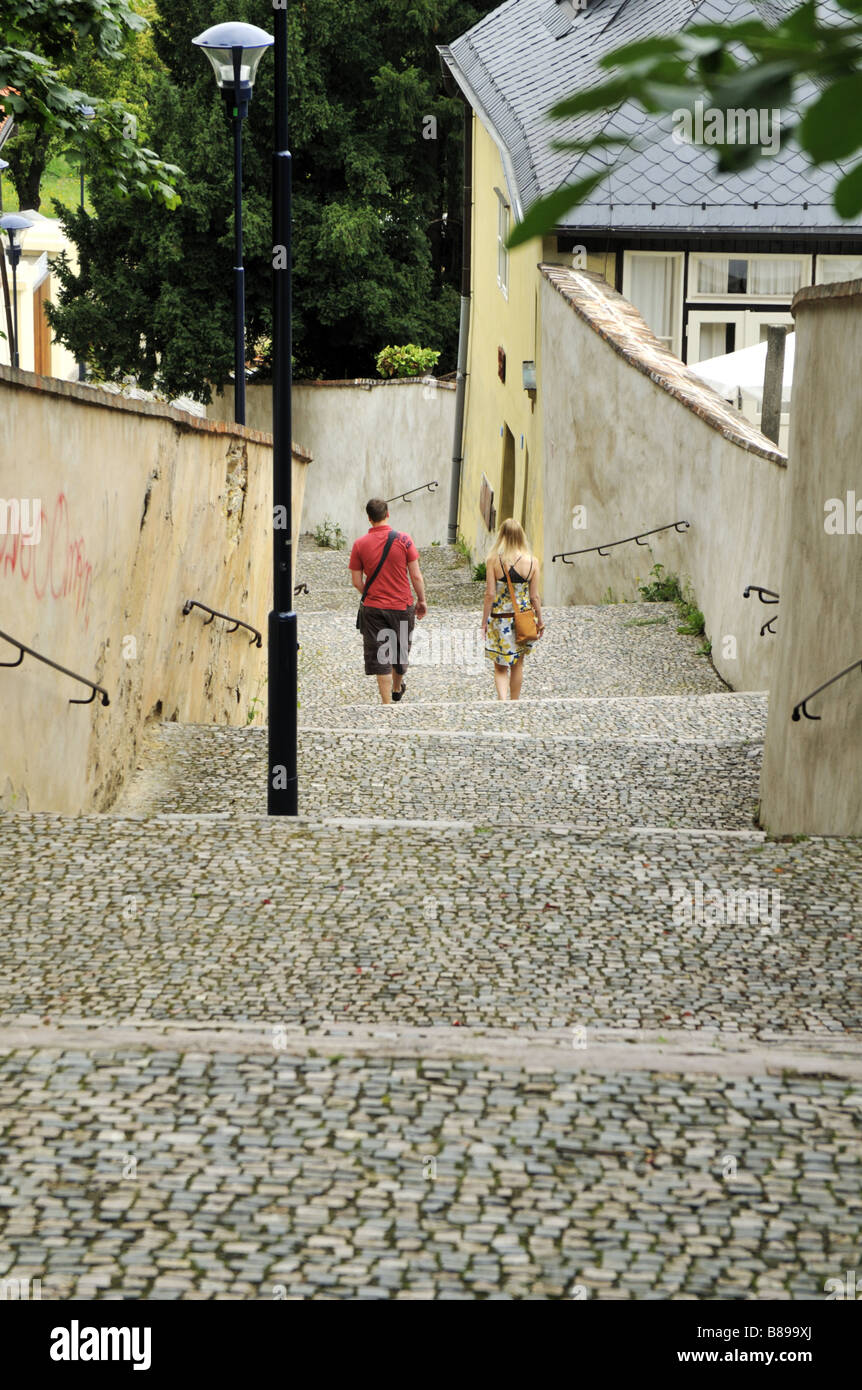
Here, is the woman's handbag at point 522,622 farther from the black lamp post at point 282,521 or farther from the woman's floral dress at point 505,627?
the black lamp post at point 282,521

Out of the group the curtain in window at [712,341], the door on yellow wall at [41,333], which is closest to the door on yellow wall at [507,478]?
the curtain in window at [712,341]

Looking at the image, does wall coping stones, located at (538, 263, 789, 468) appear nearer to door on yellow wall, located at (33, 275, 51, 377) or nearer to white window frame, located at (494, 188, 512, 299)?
white window frame, located at (494, 188, 512, 299)

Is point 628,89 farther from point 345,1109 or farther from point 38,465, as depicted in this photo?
point 38,465

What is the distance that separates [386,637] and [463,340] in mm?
17290

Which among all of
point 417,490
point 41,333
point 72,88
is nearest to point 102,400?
point 72,88

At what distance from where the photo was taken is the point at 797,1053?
4.16m

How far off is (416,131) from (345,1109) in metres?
30.3

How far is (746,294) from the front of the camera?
19.3 metres

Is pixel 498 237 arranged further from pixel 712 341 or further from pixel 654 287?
pixel 712 341

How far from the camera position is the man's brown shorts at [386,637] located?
11.3m

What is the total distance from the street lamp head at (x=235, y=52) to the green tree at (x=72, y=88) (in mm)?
2880

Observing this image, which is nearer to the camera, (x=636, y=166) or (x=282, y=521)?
(x=282, y=521)

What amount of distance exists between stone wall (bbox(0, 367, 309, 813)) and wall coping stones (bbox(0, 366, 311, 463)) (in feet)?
0.04

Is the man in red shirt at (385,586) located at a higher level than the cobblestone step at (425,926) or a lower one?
higher
